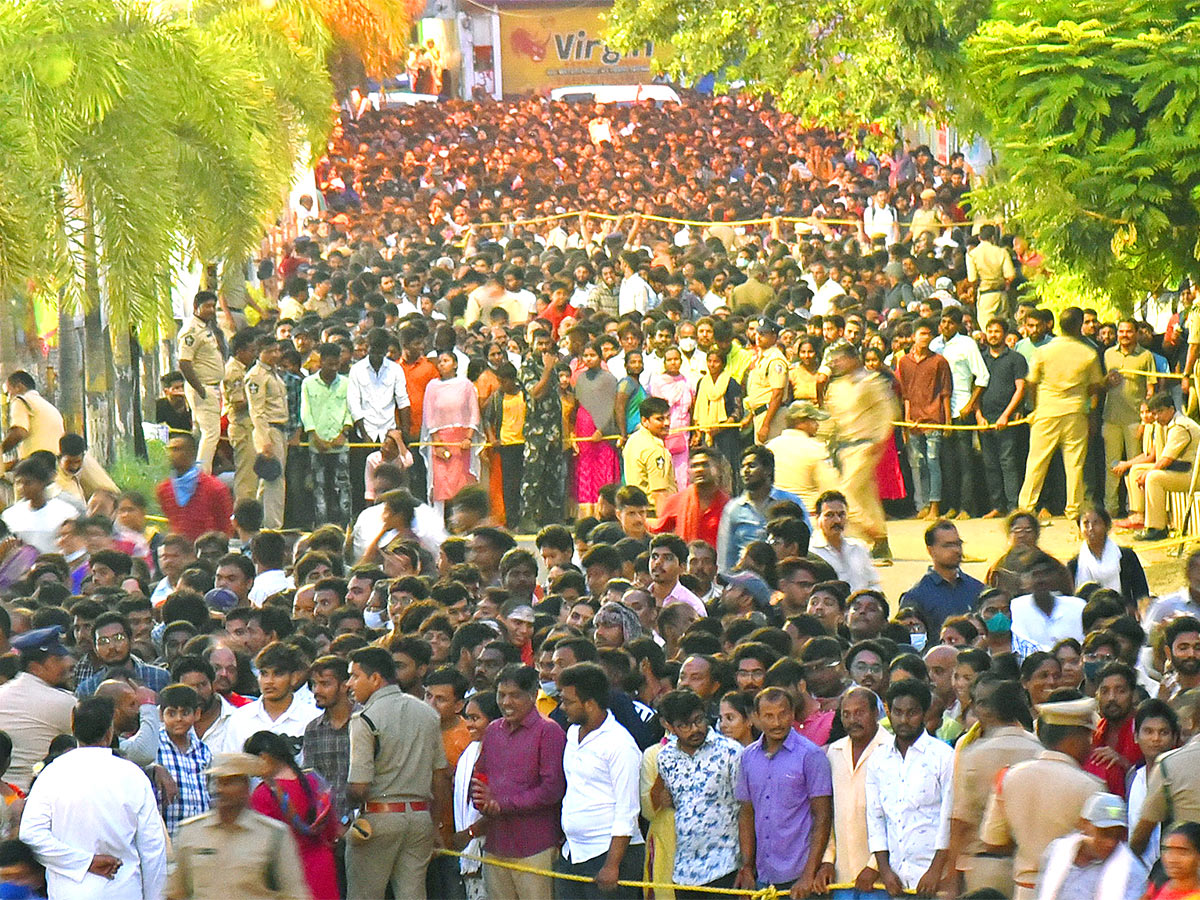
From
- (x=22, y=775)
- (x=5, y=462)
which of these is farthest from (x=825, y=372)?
(x=22, y=775)

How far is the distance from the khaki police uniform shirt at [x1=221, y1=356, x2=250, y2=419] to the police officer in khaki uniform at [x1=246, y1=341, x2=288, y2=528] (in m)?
0.09

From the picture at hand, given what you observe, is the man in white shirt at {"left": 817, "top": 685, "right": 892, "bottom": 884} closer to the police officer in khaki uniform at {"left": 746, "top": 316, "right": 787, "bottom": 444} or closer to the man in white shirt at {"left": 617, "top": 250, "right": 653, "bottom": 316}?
the police officer in khaki uniform at {"left": 746, "top": 316, "right": 787, "bottom": 444}

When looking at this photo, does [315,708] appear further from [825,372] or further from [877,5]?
[877,5]

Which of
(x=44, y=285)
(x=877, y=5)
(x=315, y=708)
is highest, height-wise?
(x=877, y=5)

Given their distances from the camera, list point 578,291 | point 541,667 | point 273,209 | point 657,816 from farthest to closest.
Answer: point 578,291
point 273,209
point 541,667
point 657,816

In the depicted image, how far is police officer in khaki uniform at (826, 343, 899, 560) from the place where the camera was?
13.2 metres

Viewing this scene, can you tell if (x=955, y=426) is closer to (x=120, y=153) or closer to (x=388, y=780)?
(x=120, y=153)

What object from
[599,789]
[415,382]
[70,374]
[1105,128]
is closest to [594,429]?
[415,382]

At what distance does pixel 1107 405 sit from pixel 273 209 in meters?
8.63

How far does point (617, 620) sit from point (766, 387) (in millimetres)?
6459

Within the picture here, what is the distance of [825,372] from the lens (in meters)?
15.6

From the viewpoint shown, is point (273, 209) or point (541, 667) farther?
point (273, 209)

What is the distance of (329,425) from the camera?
15945 millimetres

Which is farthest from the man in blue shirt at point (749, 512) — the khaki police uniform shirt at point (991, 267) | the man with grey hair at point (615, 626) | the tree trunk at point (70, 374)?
the khaki police uniform shirt at point (991, 267)
